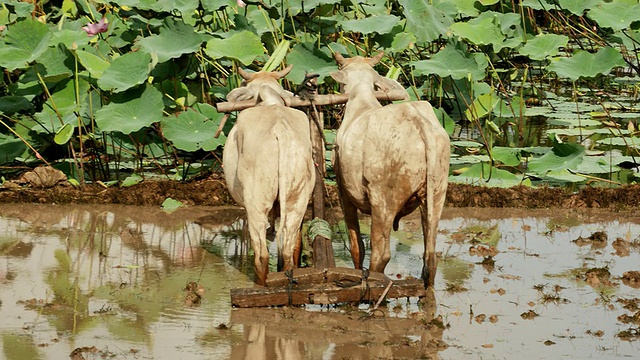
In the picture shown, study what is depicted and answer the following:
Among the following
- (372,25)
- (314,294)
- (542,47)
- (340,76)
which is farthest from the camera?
(542,47)

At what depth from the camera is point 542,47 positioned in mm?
13344

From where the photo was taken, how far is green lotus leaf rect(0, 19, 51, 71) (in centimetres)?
1109

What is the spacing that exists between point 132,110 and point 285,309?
4.54 m

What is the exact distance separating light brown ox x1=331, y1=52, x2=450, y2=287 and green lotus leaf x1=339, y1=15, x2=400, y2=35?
490cm

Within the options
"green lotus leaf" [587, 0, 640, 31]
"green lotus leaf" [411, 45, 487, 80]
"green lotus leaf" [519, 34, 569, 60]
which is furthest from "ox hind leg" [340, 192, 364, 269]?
"green lotus leaf" [587, 0, 640, 31]

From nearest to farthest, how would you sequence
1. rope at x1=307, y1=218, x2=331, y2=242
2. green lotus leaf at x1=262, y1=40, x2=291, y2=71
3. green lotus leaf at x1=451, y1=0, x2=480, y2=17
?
rope at x1=307, y1=218, x2=331, y2=242 < green lotus leaf at x1=262, y1=40, x2=291, y2=71 < green lotus leaf at x1=451, y1=0, x2=480, y2=17

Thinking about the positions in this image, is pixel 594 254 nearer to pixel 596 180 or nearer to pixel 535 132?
pixel 596 180

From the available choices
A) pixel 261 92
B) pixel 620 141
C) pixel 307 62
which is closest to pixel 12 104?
pixel 307 62

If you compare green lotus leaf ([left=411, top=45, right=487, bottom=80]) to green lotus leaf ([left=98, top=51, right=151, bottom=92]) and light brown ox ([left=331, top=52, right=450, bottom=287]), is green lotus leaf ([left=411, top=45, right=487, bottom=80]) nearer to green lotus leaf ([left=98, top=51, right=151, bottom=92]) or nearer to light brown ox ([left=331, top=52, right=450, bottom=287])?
green lotus leaf ([left=98, top=51, right=151, bottom=92])

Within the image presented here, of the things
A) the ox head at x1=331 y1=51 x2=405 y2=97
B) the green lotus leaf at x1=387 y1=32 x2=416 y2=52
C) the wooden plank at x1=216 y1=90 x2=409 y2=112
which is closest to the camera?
the wooden plank at x1=216 y1=90 x2=409 y2=112

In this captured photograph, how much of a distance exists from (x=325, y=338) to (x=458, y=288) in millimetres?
1457

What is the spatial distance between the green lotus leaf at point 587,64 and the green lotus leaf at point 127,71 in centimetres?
467

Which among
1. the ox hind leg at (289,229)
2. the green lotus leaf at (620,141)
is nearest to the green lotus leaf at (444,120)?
the green lotus leaf at (620,141)

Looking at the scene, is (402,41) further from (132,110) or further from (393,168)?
(393,168)
